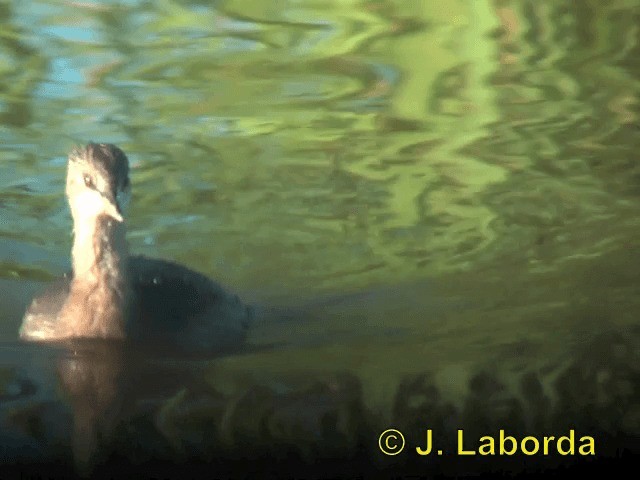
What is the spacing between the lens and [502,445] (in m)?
4.86

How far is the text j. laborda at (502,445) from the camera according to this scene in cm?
479

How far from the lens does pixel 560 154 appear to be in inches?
338

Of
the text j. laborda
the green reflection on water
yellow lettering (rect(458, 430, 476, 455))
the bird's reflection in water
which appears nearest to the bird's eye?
the bird's reflection in water

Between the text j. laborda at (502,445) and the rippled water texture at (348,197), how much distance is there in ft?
0.34

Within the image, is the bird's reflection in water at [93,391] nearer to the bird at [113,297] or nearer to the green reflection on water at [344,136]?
the bird at [113,297]

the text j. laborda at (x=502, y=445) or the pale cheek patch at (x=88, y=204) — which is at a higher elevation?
the pale cheek patch at (x=88, y=204)

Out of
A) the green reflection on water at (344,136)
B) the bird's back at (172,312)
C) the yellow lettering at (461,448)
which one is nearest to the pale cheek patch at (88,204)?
the bird's back at (172,312)

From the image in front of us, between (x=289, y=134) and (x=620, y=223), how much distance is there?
2.27m

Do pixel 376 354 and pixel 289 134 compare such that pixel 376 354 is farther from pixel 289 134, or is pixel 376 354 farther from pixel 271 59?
pixel 271 59

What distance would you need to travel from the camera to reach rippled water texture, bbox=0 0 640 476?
5535 millimetres

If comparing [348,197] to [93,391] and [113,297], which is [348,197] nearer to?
[113,297]

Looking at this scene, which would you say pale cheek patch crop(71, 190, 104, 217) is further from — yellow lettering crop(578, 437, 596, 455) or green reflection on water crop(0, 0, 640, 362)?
yellow lettering crop(578, 437, 596, 455)

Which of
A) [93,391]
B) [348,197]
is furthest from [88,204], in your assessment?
[348,197]

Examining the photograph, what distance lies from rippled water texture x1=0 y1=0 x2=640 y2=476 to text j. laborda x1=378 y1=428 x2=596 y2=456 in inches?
4.1
